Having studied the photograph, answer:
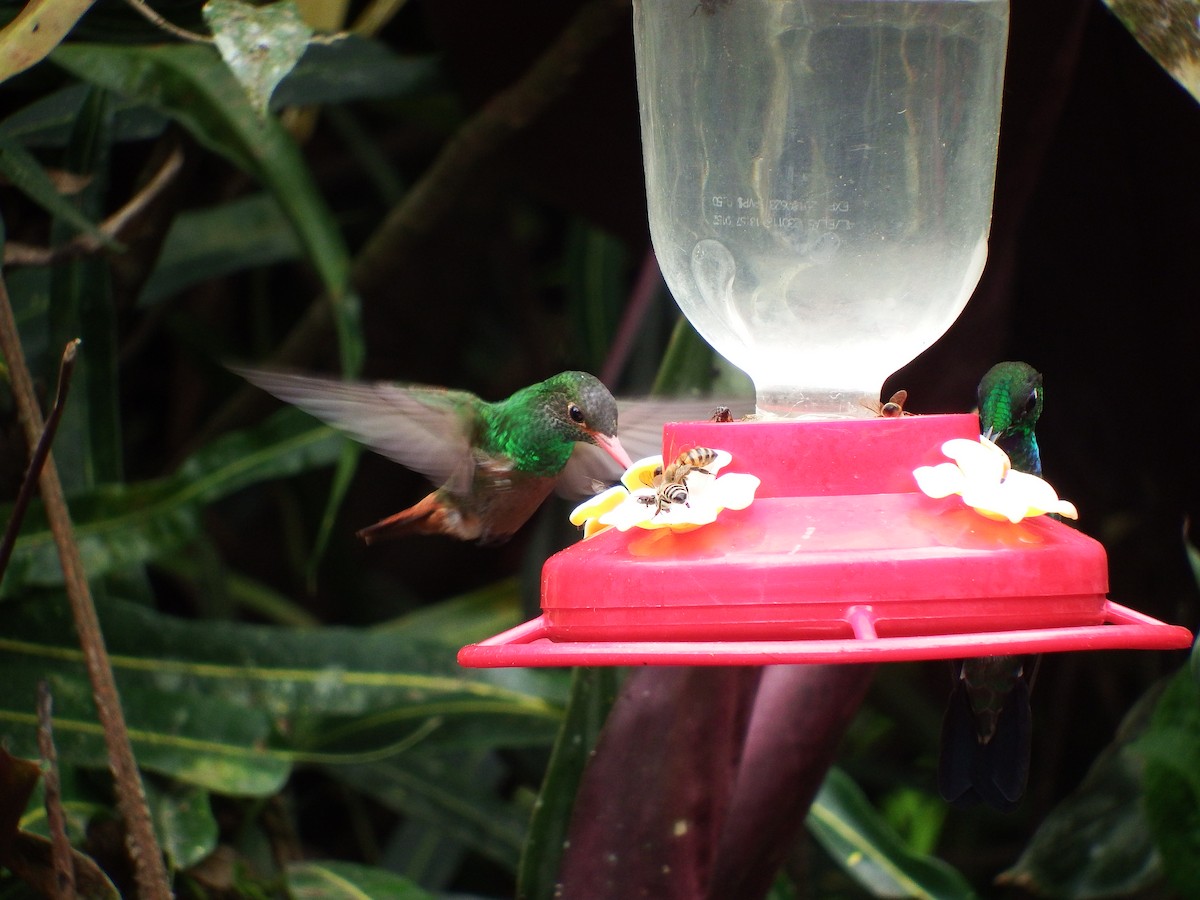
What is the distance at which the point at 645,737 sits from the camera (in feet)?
5.27

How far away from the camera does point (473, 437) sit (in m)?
1.93

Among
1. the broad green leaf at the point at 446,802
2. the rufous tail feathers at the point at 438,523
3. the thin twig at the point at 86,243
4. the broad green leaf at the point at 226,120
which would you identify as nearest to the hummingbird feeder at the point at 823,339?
the rufous tail feathers at the point at 438,523

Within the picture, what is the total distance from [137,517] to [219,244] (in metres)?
0.86

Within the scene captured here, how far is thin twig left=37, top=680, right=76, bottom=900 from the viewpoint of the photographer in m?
1.37

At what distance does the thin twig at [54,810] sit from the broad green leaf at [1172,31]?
1220mm

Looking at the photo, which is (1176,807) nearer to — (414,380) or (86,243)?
(86,243)

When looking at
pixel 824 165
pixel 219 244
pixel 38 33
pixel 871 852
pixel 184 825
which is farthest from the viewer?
pixel 219 244

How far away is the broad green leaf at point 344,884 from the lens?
76.9 inches

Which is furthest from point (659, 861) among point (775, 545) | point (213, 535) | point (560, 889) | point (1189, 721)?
point (213, 535)

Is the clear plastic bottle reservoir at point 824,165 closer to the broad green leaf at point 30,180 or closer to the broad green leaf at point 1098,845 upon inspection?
the broad green leaf at point 30,180

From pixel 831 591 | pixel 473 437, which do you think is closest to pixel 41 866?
pixel 473 437

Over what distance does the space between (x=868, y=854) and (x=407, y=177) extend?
2.08 metres

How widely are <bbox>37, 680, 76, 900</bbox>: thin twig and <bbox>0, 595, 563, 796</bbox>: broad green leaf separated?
409 millimetres

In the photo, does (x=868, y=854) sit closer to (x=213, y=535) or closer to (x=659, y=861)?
(x=659, y=861)
